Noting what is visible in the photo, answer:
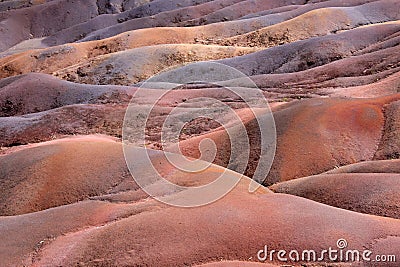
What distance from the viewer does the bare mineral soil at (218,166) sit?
6.79 m

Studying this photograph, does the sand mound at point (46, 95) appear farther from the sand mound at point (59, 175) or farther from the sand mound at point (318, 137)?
the sand mound at point (59, 175)

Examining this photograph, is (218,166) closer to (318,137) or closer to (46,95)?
(318,137)

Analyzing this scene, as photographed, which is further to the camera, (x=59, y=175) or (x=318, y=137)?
(x=318, y=137)

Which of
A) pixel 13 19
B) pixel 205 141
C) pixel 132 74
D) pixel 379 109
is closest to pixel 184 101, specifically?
pixel 205 141

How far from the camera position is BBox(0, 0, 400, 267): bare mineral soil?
6.79 meters

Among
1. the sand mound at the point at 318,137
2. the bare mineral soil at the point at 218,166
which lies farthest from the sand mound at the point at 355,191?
the sand mound at the point at 318,137

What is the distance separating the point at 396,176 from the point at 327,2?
36121mm

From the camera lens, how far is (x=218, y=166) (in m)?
9.96

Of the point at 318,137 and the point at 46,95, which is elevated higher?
the point at 318,137

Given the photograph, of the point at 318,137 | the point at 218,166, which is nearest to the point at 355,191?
the point at 218,166

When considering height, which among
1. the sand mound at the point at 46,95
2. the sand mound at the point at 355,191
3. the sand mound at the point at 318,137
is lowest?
the sand mound at the point at 46,95

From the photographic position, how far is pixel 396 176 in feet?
29.0

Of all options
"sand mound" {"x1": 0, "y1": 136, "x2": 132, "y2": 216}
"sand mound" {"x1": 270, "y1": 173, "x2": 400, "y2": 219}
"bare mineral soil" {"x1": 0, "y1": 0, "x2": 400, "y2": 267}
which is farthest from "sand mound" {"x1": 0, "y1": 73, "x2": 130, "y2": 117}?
"sand mound" {"x1": 270, "y1": 173, "x2": 400, "y2": 219}

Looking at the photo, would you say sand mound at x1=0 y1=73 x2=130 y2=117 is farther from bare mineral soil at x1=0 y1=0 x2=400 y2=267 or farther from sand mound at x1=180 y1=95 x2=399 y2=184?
sand mound at x1=180 y1=95 x2=399 y2=184
